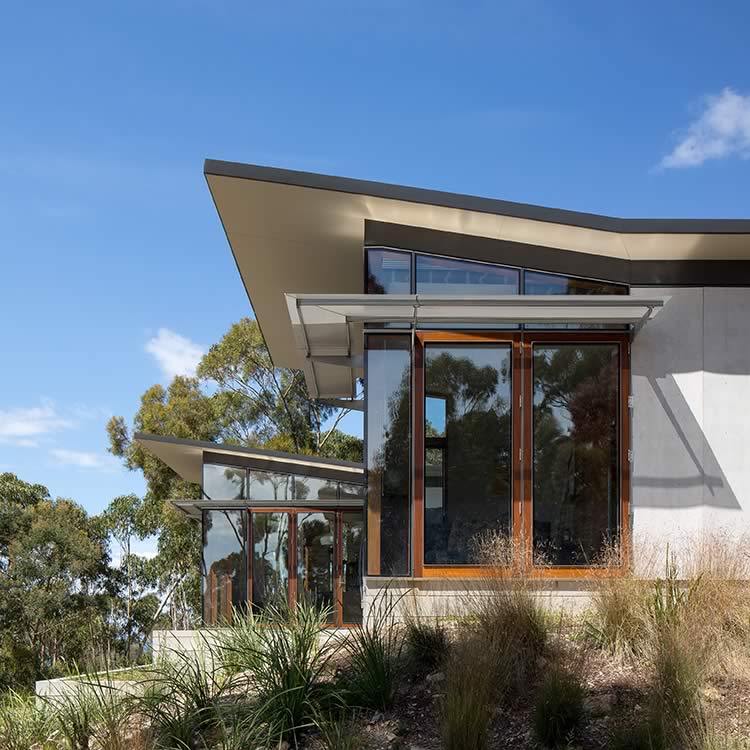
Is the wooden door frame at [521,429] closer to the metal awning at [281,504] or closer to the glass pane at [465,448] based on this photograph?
the glass pane at [465,448]

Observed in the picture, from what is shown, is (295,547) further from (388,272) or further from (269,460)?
(388,272)

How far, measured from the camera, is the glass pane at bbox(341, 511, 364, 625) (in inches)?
695

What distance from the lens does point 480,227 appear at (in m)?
10.7

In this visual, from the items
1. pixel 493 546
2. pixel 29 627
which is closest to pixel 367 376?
pixel 493 546

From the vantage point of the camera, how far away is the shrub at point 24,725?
24.4 feet

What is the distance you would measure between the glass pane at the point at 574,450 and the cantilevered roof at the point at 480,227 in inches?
41.6

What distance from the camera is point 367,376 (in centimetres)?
1046

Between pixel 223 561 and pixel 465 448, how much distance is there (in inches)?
358

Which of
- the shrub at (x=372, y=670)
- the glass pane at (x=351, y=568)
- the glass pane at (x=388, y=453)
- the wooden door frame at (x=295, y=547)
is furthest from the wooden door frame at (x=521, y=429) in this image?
the wooden door frame at (x=295, y=547)

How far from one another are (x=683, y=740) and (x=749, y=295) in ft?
20.0

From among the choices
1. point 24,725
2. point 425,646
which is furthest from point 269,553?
point 425,646

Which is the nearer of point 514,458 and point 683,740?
point 683,740

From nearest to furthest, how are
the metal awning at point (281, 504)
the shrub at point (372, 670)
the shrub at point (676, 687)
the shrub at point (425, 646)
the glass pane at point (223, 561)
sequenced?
the shrub at point (676, 687) < the shrub at point (372, 670) < the shrub at point (425, 646) < the glass pane at point (223, 561) < the metal awning at point (281, 504)

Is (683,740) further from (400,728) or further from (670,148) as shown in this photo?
(670,148)
